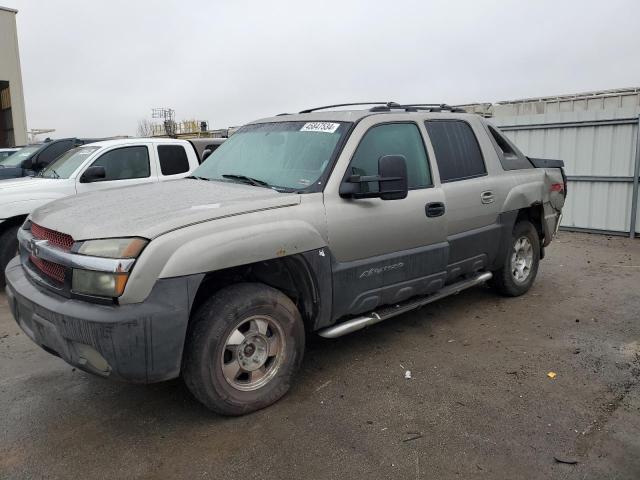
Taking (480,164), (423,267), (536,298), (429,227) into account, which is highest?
(480,164)

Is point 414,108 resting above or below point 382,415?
above

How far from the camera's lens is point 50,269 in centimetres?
309

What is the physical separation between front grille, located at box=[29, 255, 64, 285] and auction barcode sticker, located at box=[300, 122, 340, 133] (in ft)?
6.66

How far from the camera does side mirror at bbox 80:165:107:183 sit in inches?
266

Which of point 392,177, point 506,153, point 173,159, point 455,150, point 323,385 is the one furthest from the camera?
point 173,159

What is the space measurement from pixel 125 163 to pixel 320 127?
4263mm

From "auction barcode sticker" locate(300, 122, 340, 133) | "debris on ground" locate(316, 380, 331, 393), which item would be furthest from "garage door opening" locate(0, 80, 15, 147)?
"debris on ground" locate(316, 380, 331, 393)

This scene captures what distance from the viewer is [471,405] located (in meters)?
3.41

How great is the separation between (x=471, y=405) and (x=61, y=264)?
8.72 feet

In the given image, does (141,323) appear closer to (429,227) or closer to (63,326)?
(63,326)

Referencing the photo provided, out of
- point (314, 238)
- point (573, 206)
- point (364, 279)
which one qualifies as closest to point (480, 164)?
point (364, 279)

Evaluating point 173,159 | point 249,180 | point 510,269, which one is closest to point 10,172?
point 173,159

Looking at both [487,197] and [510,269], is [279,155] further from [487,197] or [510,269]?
[510,269]

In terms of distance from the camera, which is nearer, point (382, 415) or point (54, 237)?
point (54, 237)
